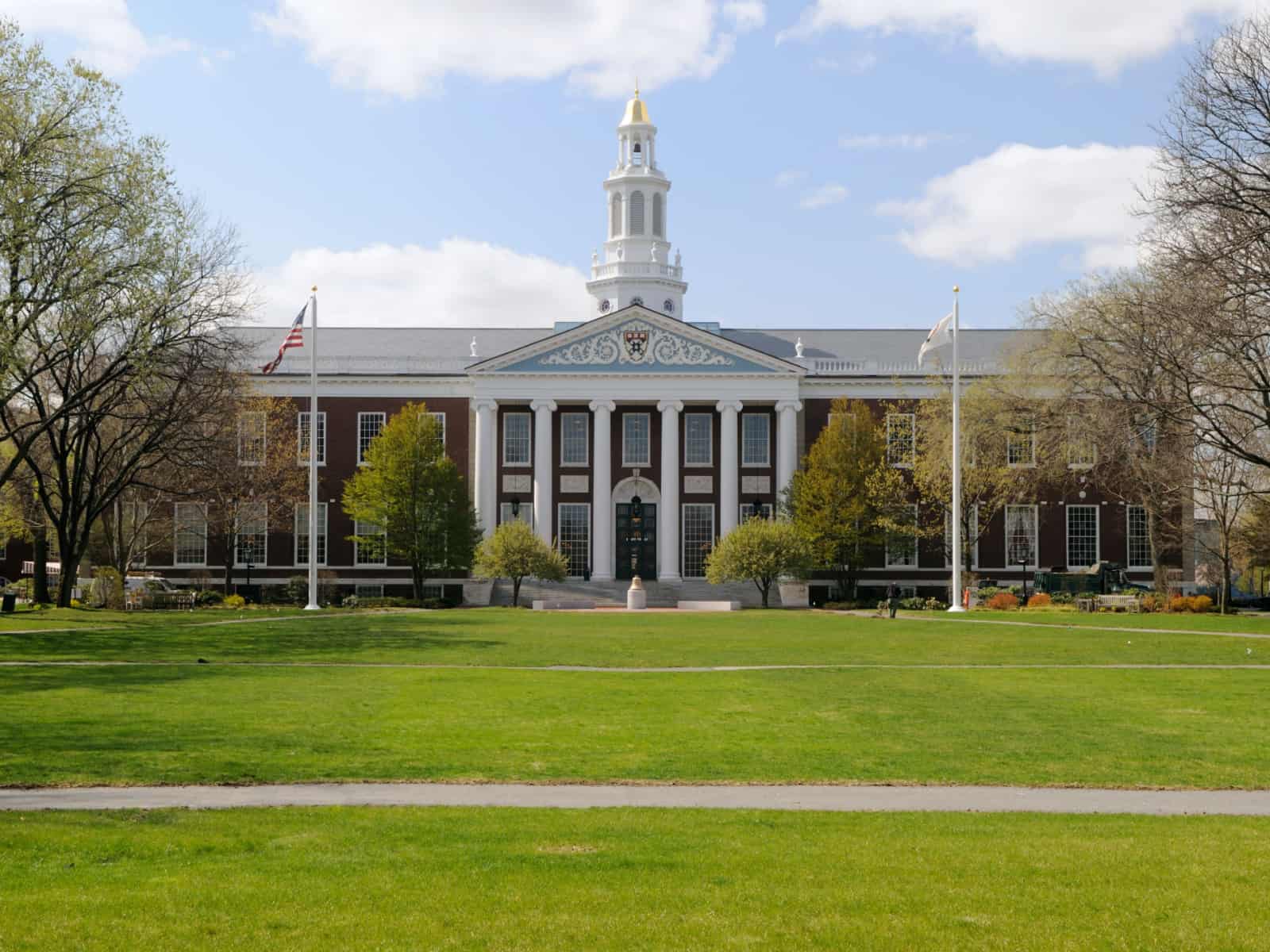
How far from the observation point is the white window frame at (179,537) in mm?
65125

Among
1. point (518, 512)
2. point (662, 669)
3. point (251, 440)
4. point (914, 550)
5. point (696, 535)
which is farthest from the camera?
point (696, 535)

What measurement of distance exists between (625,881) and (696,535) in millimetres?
61398

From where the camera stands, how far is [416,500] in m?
63.1

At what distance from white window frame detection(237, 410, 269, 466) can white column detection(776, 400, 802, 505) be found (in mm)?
25038

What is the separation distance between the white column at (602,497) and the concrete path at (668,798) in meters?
55.7

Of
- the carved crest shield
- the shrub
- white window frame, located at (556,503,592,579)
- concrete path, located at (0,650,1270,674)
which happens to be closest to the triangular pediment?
the carved crest shield

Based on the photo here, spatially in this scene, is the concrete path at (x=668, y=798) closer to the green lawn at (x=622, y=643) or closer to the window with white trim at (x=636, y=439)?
the green lawn at (x=622, y=643)

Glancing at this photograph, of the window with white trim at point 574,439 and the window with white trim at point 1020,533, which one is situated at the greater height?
the window with white trim at point 574,439

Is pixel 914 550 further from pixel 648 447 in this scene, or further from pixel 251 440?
pixel 251 440

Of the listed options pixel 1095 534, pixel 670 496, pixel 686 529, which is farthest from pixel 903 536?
pixel 670 496

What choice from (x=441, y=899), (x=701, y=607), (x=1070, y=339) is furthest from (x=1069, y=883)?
(x=701, y=607)

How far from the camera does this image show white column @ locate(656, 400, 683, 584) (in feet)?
225

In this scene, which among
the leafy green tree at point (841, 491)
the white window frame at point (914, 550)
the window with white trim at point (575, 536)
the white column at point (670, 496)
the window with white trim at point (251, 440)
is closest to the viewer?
the window with white trim at point (251, 440)

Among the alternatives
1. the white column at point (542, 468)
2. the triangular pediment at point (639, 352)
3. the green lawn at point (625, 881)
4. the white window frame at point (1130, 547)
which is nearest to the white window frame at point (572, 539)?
the white column at point (542, 468)
